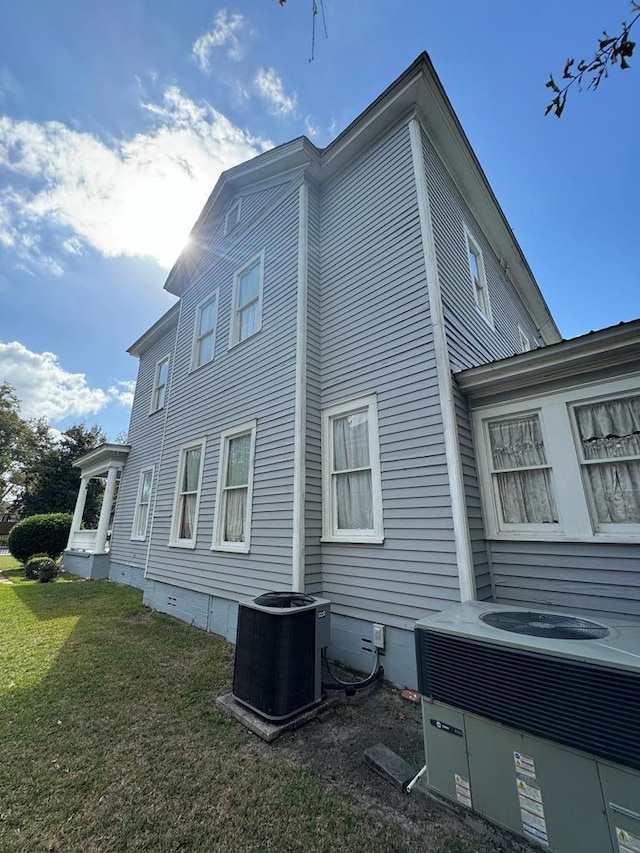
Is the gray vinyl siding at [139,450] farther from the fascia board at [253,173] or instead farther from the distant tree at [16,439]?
the distant tree at [16,439]

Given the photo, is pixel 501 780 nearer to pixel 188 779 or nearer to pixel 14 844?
pixel 188 779

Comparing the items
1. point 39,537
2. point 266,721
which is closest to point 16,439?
point 39,537

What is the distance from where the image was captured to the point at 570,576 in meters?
3.54

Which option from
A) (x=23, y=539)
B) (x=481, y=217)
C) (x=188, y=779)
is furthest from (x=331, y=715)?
(x=23, y=539)

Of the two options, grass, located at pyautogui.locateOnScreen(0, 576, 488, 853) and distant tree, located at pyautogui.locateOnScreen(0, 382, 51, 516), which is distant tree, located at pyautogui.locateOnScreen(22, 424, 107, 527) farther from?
grass, located at pyautogui.locateOnScreen(0, 576, 488, 853)

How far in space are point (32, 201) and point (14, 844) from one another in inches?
558

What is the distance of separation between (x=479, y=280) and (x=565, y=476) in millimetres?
4463

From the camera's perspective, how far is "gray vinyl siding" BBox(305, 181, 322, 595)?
16.2 feet

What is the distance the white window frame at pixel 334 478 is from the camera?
4.56 m

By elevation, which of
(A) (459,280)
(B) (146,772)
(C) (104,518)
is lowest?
(B) (146,772)

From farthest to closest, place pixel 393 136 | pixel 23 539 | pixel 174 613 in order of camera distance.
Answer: pixel 23 539, pixel 174 613, pixel 393 136

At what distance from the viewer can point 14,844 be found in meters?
1.96

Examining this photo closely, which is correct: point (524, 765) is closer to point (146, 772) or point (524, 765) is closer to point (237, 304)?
point (146, 772)

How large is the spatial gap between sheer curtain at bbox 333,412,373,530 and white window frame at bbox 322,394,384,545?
0.07 m
